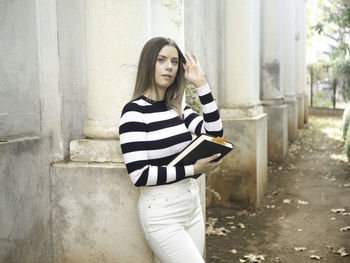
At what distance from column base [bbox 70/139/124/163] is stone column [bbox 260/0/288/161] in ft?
23.0

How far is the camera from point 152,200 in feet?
7.61

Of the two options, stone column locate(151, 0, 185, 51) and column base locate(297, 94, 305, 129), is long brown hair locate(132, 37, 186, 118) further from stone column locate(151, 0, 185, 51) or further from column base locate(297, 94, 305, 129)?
column base locate(297, 94, 305, 129)

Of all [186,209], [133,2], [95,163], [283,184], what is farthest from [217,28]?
[186,209]

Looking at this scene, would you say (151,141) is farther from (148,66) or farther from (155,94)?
(148,66)

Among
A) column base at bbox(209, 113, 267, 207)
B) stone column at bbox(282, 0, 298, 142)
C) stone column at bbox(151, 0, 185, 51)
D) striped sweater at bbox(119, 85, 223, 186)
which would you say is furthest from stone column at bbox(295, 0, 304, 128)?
striped sweater at bbox(119, 85, 223, 186)

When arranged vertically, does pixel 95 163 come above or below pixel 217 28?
below

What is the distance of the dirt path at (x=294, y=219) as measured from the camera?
181 inches

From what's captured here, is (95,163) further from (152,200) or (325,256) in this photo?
(325,256)

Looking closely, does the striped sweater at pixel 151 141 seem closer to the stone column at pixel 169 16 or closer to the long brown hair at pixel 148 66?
the long brown hair at pixel 148 66

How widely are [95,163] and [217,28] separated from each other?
4108mm

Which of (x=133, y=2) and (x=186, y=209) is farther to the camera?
(x=133, y=2)

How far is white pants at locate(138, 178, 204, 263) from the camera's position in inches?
88.8

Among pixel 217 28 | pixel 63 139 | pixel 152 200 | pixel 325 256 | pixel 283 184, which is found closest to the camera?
pixel 152 200

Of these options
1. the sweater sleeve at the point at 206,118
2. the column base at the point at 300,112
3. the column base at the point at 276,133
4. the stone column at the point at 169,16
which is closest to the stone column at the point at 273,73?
the column base at the point at 276,133
